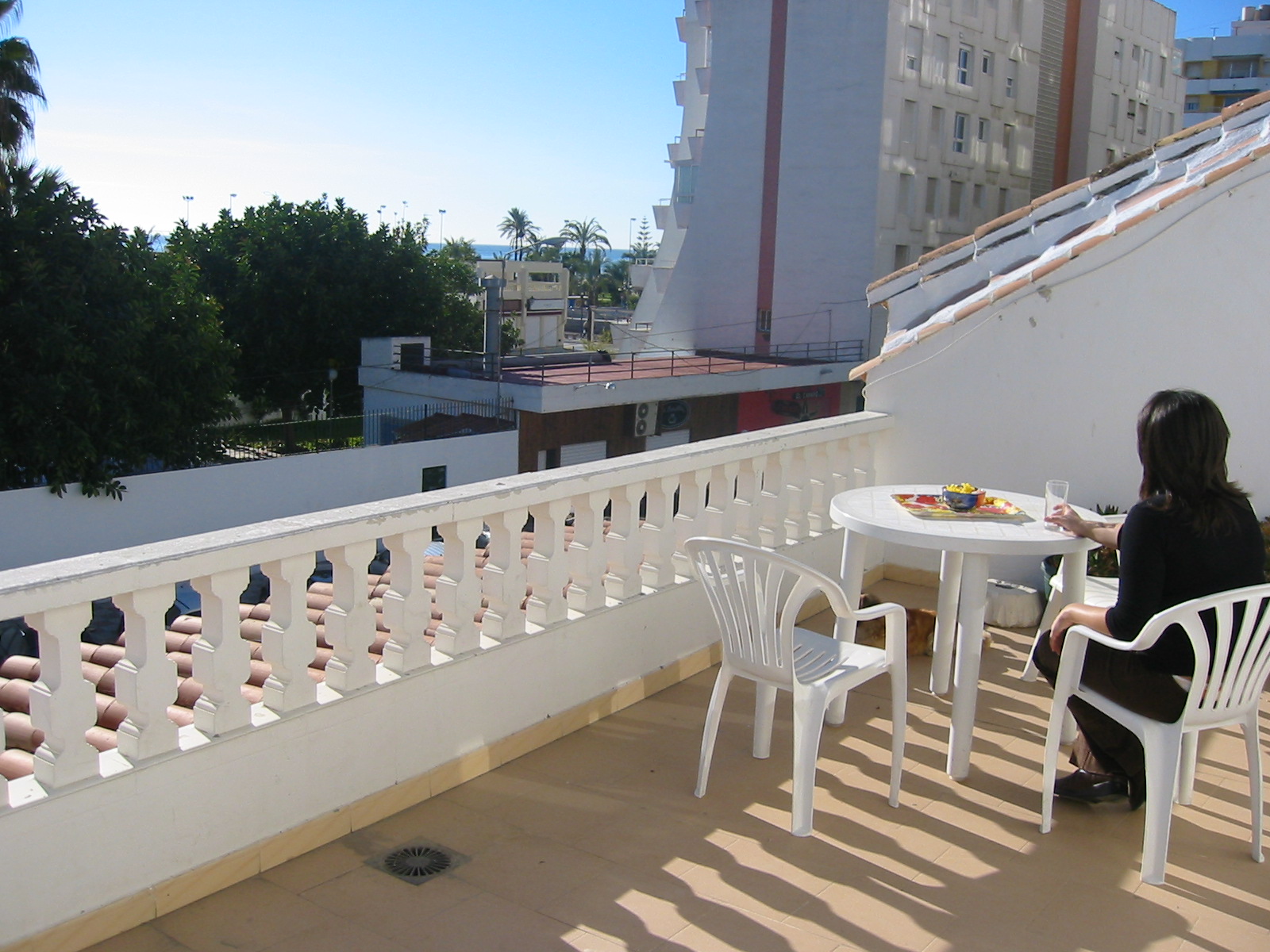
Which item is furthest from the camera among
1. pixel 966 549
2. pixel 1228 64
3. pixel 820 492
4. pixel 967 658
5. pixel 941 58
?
pixel 1228 64

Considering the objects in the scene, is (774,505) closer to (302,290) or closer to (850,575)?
(850,575)

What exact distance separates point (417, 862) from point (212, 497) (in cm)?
2016

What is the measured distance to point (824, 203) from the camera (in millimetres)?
37031

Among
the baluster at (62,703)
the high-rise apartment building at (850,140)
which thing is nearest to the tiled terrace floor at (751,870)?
the baluster at (62,703)

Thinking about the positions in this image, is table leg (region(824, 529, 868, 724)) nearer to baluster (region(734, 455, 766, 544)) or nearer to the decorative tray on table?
the decorative tray on table

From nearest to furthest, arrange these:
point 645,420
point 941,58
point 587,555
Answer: point 587,555 < point 645,420 < point 941,58

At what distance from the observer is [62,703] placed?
254 centimetres

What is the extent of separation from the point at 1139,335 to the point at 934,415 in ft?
3.77

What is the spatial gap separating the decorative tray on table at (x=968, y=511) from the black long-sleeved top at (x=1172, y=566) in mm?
882

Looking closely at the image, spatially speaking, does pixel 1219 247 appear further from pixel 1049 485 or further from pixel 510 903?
pixel 510 903

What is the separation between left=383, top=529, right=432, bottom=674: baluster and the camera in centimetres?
335

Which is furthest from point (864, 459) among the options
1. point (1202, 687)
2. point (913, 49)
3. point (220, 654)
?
point (913, 49)

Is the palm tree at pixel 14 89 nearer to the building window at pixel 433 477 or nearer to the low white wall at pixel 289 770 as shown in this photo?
the building window at pixel 433 477

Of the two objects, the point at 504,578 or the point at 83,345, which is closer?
the point at 504,578
